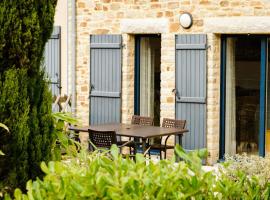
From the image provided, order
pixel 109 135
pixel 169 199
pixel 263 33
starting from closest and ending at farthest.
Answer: pixel 169 199 → pixel 109 135 → pixel 263 33

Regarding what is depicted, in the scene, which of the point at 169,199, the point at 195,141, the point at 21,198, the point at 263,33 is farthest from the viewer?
the point at 195,141

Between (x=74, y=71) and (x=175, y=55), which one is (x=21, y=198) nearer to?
(x=175, y=55)

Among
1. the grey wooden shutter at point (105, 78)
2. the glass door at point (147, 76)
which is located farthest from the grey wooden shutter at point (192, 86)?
the grey wooden shutter at point (105, 78)

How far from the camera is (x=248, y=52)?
12.4 meters

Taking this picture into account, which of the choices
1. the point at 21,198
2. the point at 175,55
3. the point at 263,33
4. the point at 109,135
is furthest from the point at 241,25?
the point at 21,198

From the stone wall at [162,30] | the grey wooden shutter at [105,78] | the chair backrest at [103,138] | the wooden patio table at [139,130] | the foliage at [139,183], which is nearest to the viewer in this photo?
the foliage at [139,183]

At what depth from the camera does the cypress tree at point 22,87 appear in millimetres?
5000

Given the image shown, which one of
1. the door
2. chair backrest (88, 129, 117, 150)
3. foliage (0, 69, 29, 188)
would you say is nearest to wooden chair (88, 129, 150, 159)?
chair backrest (88, 129, 117, 150)

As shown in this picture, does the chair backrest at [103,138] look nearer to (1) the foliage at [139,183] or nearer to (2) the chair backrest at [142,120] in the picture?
(2) the chair backrest at [142,120]

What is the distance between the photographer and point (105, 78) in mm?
13914

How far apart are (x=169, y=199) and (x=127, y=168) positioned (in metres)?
0.29

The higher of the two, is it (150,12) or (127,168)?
(150,12)

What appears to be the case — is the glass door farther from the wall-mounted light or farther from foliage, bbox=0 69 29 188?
foliage, bbox=0 69 29 188

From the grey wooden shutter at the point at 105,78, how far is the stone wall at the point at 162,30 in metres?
0.14
